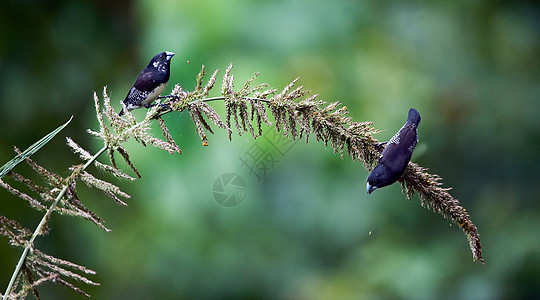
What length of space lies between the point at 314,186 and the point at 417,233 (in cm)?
94

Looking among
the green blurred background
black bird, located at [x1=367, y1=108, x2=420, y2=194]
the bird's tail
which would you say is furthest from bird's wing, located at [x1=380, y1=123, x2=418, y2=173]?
the green blurred background

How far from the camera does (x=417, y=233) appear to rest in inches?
174

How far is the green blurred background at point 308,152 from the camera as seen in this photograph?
12.8 feet

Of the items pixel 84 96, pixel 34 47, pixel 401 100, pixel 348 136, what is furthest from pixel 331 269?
pixel 348 136

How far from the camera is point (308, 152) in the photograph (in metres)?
3.99

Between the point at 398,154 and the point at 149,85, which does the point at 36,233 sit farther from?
the point at 398,154

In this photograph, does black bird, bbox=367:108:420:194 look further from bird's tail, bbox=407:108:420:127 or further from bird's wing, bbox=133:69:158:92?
bird's wing, bbox=133:69:158:92

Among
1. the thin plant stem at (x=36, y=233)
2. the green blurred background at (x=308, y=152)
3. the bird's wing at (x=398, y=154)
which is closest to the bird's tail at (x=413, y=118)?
the bird's wing at (x=398, y=154)

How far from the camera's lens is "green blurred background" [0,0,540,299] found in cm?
389

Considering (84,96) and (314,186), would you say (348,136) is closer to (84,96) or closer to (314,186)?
(314,186)

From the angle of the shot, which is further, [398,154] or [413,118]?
[413,118]

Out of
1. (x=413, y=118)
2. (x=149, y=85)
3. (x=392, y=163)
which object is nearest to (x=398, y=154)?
(x=392, y=163)

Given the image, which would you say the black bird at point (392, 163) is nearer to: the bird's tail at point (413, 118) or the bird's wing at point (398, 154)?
the bird's wing at point (398, 154)

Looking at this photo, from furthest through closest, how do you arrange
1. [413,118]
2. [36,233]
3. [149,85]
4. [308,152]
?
[308,152]
[413,118]
[149,85]
[36,233]
